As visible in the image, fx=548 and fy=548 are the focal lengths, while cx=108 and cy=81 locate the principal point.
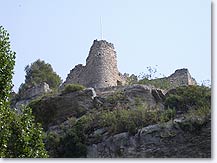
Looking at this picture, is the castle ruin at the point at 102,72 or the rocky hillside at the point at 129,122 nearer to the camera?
the rocky hillside at the point at 129,122

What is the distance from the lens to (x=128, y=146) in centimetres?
1432

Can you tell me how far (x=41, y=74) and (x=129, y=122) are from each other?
15860 millimetres

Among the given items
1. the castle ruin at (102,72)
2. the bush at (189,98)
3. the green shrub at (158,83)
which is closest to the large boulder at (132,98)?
the bush at (189,98)

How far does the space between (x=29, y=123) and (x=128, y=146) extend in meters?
5.11

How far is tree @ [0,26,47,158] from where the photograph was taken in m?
9.05

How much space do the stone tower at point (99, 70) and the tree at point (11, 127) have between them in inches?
492

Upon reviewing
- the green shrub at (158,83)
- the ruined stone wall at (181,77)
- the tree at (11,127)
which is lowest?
the tree at (11,127)

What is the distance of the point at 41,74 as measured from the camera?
30141 mm

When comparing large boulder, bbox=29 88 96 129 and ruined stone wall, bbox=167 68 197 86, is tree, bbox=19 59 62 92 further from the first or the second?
large boulder, bbox=29 88 96 129

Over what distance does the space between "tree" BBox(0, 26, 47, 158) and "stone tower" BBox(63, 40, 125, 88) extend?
12503 mm

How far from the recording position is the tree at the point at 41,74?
29.6 metres

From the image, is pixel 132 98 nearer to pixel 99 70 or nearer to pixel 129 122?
pixel 129 122

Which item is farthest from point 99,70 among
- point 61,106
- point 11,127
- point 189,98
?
point 11,127

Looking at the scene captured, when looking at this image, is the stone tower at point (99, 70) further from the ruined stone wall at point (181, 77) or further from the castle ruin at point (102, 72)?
the ruined stone wall at point (181, 77)
